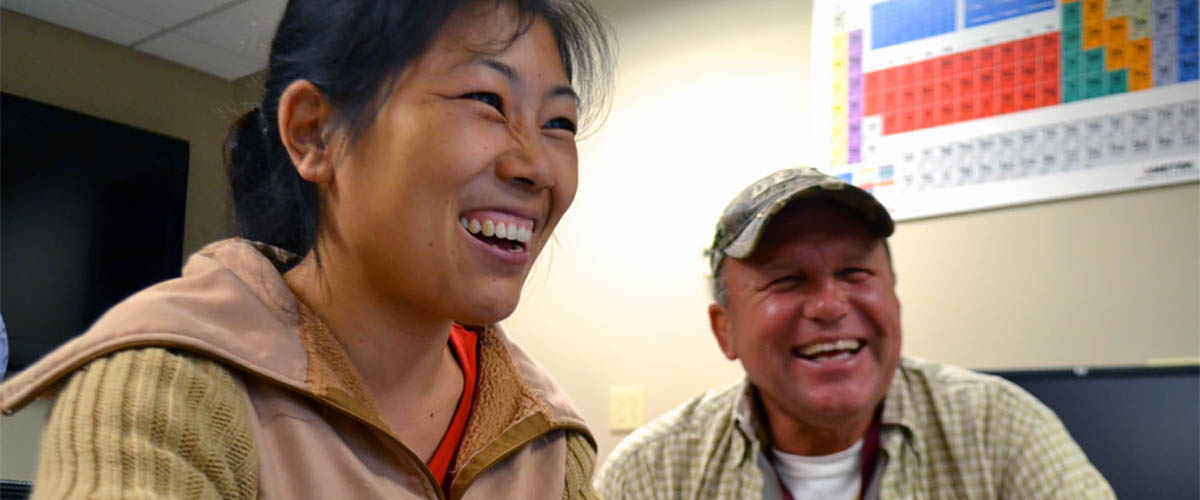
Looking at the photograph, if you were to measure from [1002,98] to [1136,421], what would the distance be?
873 mm

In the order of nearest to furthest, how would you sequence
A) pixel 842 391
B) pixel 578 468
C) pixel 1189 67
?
pixel 578 468 < pixel 842 391 < pixel 1189 67

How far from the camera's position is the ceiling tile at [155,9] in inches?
111

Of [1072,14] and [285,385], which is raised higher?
[1072,14]

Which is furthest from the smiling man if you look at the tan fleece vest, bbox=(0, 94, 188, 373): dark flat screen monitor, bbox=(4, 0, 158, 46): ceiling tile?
bbox=(4, 0, 158, 46): ceiling tile

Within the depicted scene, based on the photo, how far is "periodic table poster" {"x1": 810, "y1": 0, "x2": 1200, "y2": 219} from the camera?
1.92 meters

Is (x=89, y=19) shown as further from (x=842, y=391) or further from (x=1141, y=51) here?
(x=1141, y=51)

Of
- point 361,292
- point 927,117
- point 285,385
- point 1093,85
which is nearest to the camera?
point 285,385

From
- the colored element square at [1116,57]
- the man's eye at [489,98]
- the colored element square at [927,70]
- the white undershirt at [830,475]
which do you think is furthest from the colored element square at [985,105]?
the man's eye at [489,98]

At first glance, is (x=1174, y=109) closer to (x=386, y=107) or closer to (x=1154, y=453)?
(x=1154, y=453)

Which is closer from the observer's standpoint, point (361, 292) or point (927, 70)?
point (361, 292)

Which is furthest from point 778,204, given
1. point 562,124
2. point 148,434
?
point 148,434

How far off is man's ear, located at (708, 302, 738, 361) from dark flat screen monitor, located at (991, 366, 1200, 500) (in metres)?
0.48

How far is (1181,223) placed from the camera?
190cm

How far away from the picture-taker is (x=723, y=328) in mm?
1515
